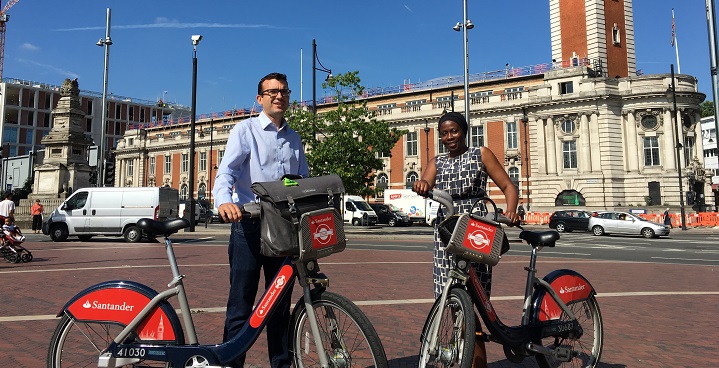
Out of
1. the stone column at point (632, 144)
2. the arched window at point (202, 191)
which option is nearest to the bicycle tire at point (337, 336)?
the stone column at point (632, 144)

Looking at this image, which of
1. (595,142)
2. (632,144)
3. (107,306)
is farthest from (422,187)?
(632,144)

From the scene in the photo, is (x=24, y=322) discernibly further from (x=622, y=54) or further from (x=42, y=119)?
(x=42, y=119)

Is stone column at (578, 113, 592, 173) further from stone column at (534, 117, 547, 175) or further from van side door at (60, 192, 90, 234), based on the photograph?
van side door at (60, 192, 90, 234)

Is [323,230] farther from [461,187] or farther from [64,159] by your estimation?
[64,159]

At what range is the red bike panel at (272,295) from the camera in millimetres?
2957

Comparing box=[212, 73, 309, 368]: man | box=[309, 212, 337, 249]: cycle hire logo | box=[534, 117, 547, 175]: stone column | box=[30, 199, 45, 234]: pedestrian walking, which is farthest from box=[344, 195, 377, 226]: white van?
box=[309, 212, 337, 249]: cycle hire logo

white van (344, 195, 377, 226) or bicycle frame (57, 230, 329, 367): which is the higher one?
white van (344, 195, 377, 226)

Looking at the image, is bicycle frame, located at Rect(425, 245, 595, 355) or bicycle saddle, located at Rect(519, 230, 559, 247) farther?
bicycle saddle, located at Rect(519, 230, 559, 247)

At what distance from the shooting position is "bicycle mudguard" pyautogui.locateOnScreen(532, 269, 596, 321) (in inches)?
135

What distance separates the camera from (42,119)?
267 feet

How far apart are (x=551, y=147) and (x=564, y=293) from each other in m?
43.9

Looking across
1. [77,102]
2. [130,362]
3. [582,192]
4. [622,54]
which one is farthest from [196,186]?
[130,362]

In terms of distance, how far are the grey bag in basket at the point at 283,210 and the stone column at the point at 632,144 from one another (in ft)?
150

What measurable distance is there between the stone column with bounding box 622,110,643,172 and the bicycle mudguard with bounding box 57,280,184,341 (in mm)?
46107
